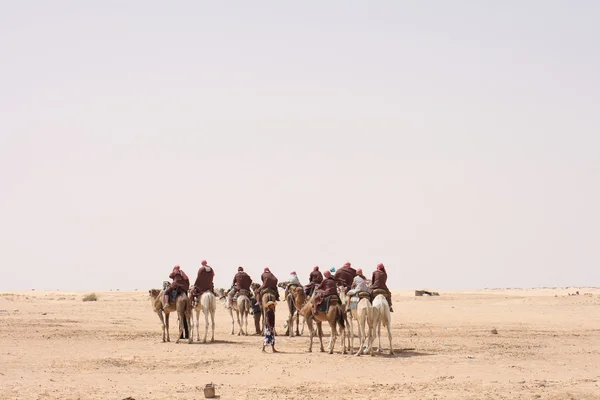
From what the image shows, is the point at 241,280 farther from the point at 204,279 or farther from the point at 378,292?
the point at 378,292

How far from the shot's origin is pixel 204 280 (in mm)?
28656

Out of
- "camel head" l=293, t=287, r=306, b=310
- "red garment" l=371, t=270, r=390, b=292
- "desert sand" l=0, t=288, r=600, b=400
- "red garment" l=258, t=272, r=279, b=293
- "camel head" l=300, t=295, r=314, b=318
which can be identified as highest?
"red garment" l=258, t=272, r=279, b=293

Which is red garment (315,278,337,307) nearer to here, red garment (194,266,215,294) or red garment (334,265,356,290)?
red garment (334,265,356,290)

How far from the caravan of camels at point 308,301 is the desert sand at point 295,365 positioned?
0.80 meters

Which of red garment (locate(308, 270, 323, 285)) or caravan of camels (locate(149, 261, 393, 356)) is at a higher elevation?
red garment (locate(308, 270, 323, 285))

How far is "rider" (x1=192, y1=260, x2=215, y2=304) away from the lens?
1123 inches

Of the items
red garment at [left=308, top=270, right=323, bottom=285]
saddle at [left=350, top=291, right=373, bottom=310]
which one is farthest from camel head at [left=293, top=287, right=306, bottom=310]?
red garment at [left=308, top=270, right=323, bottom=285]

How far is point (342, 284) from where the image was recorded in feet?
90.5

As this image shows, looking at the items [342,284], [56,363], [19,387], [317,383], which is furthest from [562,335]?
[19,387]

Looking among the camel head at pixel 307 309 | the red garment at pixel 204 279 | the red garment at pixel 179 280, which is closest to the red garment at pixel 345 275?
the camel head at pixel 307 309

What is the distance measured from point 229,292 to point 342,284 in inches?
313

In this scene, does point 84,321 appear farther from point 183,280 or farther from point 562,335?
point 562,335

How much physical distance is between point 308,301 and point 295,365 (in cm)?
336

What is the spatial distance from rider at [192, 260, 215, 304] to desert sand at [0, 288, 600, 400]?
1781 millimetres
